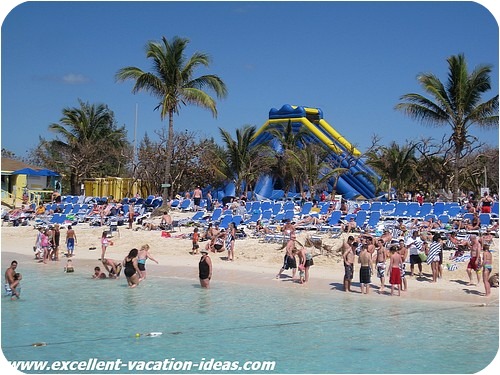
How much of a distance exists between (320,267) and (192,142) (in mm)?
16514

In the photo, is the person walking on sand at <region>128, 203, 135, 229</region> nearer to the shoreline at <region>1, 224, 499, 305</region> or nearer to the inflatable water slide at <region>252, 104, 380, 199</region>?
the shoreline at <region>1, 224, 499, 305</region>

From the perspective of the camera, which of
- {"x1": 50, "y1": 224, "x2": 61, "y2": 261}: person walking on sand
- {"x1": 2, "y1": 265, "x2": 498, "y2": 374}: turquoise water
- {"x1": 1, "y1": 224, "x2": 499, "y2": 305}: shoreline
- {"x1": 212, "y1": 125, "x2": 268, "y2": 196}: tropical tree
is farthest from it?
{"x1": 212, "y1": 125, "x2": 268, "y2": 196}: tropical tree

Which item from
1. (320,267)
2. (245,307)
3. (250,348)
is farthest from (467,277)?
(250,348)

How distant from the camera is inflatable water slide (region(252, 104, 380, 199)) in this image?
91.3 ft

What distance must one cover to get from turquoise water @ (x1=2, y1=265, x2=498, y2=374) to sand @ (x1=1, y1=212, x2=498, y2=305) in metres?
0.75

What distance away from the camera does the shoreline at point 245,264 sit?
12.0 metres

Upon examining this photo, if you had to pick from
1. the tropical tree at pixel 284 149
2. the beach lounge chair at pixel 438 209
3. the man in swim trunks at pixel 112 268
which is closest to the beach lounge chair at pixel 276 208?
the beach lounge chair at pixel 438 209

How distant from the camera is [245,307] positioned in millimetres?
10766

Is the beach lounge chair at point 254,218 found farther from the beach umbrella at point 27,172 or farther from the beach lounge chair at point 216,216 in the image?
the beach umbrella at point 27,172

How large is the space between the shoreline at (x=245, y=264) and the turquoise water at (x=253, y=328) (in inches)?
23.9

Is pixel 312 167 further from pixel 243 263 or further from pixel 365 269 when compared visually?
pixel 365 269

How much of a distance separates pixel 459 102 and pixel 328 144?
8216 mm

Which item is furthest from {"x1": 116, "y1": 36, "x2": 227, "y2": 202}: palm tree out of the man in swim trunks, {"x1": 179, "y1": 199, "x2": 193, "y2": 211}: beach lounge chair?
the man in swim trunks

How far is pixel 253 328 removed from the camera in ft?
30.8
